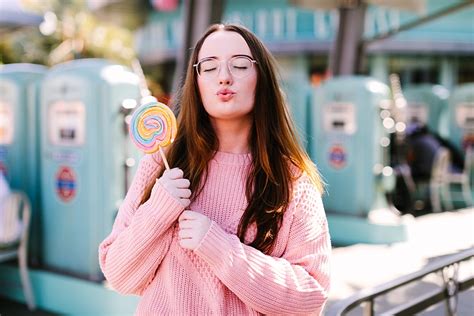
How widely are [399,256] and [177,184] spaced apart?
19.0 feet

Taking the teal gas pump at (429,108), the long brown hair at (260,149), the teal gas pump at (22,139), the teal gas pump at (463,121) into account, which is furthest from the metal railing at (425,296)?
the teal gas pump at (429,108)

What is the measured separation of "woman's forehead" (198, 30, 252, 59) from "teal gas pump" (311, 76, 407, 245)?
594cm

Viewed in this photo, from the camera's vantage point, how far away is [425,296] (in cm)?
296

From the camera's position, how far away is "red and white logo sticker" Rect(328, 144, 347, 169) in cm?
787

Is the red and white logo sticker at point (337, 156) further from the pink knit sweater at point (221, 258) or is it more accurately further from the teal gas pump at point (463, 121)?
the pink knit sweater at point (221, 258)

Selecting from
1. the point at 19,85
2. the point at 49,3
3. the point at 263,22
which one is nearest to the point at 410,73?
the point at 263,22

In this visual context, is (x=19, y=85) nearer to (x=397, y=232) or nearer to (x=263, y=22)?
(x=397, y=232)

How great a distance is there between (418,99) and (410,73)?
50.7 feet

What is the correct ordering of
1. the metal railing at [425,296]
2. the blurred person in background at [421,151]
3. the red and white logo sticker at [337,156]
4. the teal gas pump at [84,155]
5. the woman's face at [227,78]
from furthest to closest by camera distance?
the blurred person in background at [421,151]
the red and white logo sticker at [337,156]
the teal gas pump at [84,155]
the metal railing at [425,296]
the woman's face at [227,78]

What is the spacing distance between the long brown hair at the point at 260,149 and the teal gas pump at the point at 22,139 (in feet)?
12.9

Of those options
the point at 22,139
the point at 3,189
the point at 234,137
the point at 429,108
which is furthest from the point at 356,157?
the point at 234,137

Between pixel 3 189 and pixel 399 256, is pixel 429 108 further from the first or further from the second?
pixel 3 189

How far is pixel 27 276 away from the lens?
16.9 ft

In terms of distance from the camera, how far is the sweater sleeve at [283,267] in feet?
4.97
